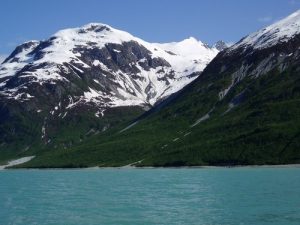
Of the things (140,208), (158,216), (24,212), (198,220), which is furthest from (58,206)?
(198,220)

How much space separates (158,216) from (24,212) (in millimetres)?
21257

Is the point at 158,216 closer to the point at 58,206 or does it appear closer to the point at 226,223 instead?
the point at 226,223


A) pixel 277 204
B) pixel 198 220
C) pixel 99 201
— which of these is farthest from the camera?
pixel 99 201

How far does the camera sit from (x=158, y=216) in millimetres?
71500

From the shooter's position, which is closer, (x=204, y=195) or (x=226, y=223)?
(x=226, y=223)

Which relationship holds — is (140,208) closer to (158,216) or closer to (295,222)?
(158,216)

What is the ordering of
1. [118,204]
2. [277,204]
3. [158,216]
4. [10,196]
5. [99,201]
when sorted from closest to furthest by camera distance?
1. [158,216]
2. [277,204]
3. [118,204]
4. [99,201]
5. [10,196]

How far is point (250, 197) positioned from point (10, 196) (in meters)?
48.5

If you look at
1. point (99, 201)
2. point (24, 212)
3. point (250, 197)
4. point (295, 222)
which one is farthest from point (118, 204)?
point (295, 222)

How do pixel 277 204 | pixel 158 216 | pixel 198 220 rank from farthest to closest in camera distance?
pixel 277 204
pixel 158 216
pixel 198 220

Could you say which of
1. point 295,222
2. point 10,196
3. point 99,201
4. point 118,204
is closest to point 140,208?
point 118,204

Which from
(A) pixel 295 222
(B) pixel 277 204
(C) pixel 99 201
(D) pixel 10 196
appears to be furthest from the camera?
(D) pixel 10 196

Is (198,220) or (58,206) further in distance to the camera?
(58,206)

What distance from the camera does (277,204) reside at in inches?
3086
